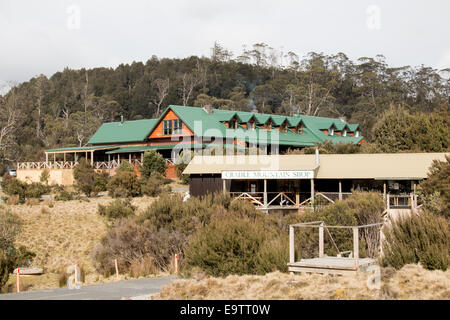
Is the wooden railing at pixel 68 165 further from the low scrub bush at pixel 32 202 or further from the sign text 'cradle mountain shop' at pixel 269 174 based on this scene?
the sign text 'cradle mountain shop' at pixel 269 174

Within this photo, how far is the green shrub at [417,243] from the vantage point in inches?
507

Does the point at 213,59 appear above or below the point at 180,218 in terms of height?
above

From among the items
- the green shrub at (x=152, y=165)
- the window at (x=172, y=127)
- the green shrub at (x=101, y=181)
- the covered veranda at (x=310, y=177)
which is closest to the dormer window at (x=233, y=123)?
the window at (x=172, y=127)

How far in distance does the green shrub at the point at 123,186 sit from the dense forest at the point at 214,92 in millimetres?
32223

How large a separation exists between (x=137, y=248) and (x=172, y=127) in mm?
29735

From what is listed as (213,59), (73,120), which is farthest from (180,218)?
(213,59)

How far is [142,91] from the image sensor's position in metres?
101

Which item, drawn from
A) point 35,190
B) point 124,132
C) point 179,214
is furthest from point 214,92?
point 179,214

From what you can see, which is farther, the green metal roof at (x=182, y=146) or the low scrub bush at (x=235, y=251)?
the green metal roof at (x=182, y=146)

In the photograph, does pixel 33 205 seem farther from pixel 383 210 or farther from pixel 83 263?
pixel 383 210

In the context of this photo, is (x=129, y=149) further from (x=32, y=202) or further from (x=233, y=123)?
(x=32, y=202)

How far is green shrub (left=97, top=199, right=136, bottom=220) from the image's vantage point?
31438 millimetres

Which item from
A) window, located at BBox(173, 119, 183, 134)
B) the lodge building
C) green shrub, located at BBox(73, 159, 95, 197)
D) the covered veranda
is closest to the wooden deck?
the covered veranda
